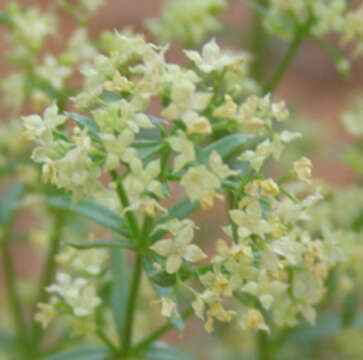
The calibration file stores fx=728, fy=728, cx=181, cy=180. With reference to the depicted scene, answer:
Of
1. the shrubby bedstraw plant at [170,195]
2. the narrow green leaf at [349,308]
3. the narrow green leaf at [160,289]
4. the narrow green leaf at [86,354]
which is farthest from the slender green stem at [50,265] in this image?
the narrow green leaf at [349,308]

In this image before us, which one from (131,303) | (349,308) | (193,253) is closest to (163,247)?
(193,253)

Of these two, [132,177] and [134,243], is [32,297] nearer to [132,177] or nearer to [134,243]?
[134,243]

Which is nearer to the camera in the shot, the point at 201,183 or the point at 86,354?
the point at 201,183

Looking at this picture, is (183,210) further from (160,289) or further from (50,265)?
(50,265)

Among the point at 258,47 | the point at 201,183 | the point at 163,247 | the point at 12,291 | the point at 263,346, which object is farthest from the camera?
the point at 258,47

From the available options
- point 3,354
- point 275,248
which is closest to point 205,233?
point 3,354

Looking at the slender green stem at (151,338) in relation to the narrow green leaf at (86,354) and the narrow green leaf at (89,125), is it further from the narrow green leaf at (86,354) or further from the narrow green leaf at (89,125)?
the narrow green leaf at (89,125)
